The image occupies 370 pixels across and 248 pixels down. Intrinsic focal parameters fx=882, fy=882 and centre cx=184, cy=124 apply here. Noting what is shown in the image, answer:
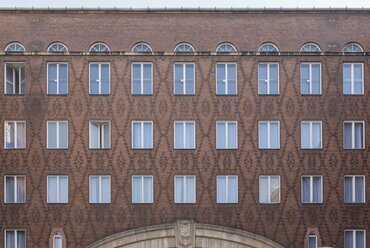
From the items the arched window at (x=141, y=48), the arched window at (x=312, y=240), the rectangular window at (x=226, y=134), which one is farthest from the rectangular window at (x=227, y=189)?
the arched window at (x=141, y=48)

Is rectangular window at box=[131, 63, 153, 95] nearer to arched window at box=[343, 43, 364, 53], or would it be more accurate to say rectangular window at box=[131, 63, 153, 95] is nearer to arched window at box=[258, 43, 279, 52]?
arched window at box=[258, 43, 279, 52]

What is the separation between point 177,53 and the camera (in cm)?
4834

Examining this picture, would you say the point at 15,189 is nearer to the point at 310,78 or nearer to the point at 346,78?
the point at 310,78

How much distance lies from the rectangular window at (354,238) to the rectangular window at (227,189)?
6.27 m

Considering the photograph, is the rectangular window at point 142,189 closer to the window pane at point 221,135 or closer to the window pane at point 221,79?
the window pane at point 221,135

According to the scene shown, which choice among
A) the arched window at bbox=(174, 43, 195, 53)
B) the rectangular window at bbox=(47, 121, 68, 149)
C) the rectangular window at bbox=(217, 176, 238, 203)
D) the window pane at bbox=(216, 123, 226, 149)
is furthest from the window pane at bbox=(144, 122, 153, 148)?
the arched window at bbox=(174, 43, 195, 53)

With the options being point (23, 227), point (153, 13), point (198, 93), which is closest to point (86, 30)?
point (153, 13)

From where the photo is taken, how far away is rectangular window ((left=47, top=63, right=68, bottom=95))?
48125 millimetres

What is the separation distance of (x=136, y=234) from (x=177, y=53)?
10.1m

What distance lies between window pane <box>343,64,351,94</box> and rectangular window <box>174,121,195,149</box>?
858cm

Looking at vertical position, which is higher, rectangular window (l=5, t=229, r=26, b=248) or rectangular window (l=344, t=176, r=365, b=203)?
rectangular window (l=344, t=176, r=365, b=203)

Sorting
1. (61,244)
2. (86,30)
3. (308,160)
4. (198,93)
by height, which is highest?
(86,30)

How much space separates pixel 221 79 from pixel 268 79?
258 centimetres

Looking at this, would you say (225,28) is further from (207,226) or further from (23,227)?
(23,227)
